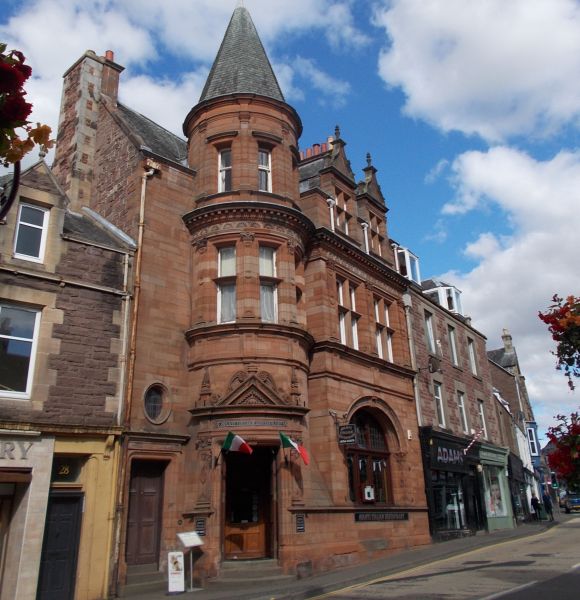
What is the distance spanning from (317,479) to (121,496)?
602 cm

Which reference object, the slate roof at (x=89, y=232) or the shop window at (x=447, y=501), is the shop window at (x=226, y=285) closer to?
the slate roof at (x=89, y=232)

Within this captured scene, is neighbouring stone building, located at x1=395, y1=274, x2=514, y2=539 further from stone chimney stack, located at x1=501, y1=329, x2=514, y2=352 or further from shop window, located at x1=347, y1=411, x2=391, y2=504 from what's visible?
stone chimney stack, located at x1=501, y1=329, x2=514, y2=352

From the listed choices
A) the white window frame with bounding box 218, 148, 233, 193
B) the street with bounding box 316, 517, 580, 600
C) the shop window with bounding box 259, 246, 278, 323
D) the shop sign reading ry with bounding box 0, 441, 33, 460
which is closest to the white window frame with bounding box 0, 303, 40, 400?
the shop sign reading ry with bounding box 0, 441, 33, 460

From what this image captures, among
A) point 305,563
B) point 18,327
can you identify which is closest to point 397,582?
point 305,563

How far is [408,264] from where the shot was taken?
30.3 meters

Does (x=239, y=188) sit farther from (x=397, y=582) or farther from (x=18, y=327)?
(x=397, y=582)

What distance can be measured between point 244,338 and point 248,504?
4.84 m

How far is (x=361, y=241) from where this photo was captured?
24.0 m

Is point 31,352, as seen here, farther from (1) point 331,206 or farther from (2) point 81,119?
(1) point 331,206

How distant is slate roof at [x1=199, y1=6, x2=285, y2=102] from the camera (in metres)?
20.3

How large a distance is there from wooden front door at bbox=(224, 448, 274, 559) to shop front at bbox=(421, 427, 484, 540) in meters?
9.21

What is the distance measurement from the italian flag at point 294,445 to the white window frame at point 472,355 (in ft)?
63.4

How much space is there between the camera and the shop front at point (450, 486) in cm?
2361

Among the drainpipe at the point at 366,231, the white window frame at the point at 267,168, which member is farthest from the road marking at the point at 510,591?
the drainpipe at the point at 366,231
